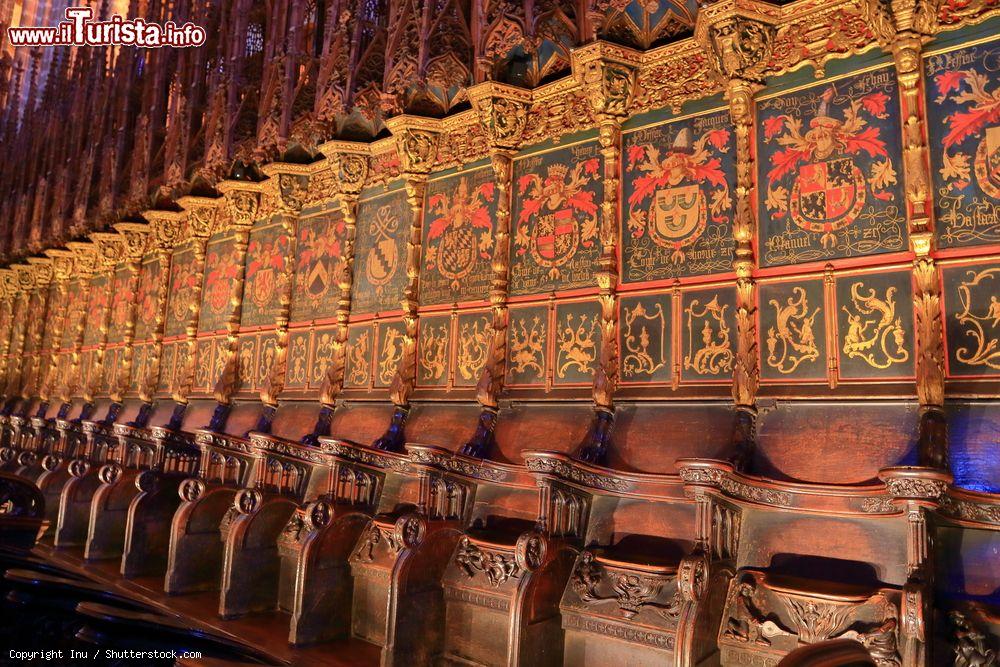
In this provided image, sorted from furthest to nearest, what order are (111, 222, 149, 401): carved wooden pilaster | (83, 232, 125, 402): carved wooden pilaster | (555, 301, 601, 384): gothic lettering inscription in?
(83, 232, 125, 402): carved wooden pilaster, (111, 222, 149, 401): carved wooden pilaster, (555, 301, 601, 384): gothic lettering inscription

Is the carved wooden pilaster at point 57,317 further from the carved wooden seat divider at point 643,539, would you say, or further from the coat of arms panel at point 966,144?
the coat of arms panel at point 966,144

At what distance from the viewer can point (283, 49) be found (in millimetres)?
7809

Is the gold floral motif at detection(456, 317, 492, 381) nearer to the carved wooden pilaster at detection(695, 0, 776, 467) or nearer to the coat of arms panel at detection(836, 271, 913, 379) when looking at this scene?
the carved wooden pilaster at detection(695, 0, 776, 467)

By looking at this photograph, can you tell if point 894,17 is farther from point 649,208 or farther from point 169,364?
point 169,364

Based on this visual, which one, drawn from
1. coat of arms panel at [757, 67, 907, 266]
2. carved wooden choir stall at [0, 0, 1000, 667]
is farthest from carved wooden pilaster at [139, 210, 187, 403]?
coat of arms panel at [757, 67, 907, 266]

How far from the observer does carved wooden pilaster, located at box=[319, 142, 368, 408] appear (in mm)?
7227

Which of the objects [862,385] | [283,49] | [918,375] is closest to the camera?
[918,375]

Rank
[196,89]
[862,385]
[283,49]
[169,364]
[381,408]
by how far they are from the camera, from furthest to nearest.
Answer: [169,364] < [196,89] < [283,49] < [381,408] < [862,385]

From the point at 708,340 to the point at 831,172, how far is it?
52.6 inches

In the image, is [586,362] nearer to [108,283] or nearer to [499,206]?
[499,206]

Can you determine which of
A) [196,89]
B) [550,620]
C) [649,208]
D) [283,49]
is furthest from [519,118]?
[196,89]

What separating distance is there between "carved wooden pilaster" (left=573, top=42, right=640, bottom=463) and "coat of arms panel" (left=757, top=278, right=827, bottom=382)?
1102 millimetres

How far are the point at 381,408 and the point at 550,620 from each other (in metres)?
3.21
